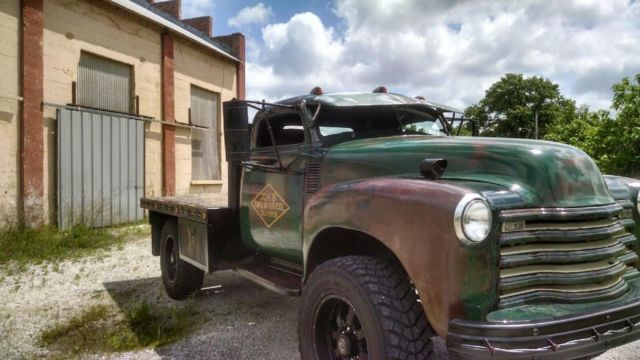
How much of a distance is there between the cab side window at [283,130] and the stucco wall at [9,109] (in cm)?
639

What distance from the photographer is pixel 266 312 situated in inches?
185

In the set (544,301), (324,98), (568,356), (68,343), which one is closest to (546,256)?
(544,301)

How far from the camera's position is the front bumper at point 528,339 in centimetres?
195

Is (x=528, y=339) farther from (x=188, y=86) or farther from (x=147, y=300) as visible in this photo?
(x=188, y=86)

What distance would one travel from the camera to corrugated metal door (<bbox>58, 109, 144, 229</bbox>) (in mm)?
9266

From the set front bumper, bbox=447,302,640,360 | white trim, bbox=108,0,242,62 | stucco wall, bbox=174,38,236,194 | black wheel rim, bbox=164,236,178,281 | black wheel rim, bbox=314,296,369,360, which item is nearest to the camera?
front bumper, bbox=447,302,640,360

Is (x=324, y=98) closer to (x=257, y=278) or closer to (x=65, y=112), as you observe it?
(x=257, y=278)

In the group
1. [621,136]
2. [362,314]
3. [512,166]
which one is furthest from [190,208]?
[621,136]

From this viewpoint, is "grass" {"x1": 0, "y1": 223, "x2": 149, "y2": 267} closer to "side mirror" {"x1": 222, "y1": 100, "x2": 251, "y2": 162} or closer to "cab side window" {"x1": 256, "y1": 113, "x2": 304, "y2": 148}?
"cab side window" {"x1": 256, "y1": 113, "x2": 304, "y2": 148}

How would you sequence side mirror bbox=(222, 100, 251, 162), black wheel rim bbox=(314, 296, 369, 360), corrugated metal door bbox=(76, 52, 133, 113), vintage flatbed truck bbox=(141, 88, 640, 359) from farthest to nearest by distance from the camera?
corrugated metal door bbox=(76, 52, 133, 113)
side mirror bbox=(222, 100, 251, 162)
black wheel rim bbox=(314, 296, 369, 360)
vintage flatbed truck bbox=(141, 88, 640, 359)

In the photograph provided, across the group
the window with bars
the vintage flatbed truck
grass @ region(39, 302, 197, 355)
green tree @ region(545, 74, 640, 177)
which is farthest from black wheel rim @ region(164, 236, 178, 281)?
green tree @ region(545, 74, 640, 177)

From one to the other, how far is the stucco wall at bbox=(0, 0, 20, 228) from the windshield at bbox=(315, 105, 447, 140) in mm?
7235

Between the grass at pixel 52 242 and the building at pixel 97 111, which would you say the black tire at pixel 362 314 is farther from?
the building at pixel 97 111

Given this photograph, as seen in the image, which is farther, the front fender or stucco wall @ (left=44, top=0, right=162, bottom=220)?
stucco wall @ (left=44, top=0, right=162, bottom=220)
